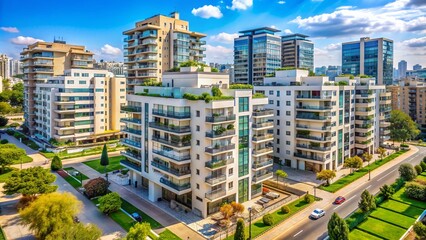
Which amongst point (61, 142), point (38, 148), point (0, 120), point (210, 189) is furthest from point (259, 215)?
point (0, 120)

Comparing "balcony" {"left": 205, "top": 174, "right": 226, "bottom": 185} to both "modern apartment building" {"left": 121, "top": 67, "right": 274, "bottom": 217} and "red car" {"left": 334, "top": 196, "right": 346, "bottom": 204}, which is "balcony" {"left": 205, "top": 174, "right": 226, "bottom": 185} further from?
"red car" {"left": 334, "top": 196, "right": 346, "bottom": 204}

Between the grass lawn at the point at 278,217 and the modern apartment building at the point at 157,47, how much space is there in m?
61.6

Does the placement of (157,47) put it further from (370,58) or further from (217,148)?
(370,58)

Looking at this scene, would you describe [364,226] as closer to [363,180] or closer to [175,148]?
[363,180]

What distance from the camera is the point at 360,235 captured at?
38.6 m

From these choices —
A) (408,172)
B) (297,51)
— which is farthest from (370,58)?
(408,172)

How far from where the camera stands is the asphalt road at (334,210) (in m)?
39.0

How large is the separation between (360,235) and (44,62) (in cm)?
9840

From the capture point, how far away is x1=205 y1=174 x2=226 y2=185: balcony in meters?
42.2

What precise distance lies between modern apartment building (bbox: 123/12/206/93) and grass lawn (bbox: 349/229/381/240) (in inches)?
2810

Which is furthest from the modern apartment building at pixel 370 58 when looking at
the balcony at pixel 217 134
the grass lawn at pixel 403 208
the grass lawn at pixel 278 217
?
the balcony at pixel 217 134

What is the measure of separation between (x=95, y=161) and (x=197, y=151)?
3965 centimetres

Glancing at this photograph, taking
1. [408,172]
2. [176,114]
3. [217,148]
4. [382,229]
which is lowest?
[382,229]

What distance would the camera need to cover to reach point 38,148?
85750 mm
